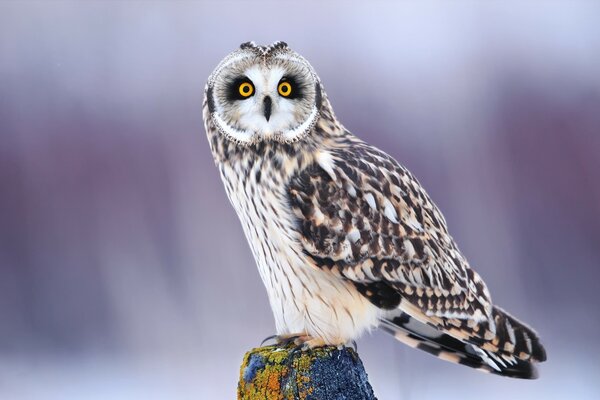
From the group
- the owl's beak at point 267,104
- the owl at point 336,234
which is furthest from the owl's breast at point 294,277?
the owl's beak at point 267,104

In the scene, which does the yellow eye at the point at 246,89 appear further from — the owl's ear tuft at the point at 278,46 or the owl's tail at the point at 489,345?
the owl's tail at the point at 489,345

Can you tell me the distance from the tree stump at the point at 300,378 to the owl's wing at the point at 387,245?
262 mm

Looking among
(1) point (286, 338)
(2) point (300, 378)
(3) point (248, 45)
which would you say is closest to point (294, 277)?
(1) point (286, 338)

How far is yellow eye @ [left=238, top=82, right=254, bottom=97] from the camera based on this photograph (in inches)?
56.4

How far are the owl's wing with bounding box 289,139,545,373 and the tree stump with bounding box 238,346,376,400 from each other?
262 millimetres

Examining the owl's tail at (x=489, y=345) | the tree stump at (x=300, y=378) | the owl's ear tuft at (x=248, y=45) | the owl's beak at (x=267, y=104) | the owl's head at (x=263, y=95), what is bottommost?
the tree stump at (x=300, y=378)

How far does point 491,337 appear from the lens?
5.02ft

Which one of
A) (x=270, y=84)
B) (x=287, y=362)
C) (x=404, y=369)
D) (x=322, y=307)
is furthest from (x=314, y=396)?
(x=270, y=84)

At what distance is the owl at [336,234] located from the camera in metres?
1.48

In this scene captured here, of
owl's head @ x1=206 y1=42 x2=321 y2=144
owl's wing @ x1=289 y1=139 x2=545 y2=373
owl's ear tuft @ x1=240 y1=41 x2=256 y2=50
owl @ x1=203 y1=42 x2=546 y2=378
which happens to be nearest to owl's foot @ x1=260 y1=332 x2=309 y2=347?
owl @ x1=203 y1=42 x2=546 y2=378

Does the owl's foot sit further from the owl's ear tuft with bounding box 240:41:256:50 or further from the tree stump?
the owl's ear tuft with bounding box 240:41:256:50

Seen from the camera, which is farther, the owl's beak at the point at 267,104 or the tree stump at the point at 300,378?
the owl's beak at the point at 267,104

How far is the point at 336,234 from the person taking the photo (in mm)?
1486

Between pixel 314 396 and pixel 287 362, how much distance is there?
0.08 meters
